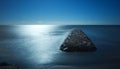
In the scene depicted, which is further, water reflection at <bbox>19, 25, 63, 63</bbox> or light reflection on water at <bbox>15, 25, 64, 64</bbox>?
water reflection at <bbox>19, 25, 63, 63</bbox>

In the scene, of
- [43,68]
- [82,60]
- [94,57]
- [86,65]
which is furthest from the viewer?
[94,57]

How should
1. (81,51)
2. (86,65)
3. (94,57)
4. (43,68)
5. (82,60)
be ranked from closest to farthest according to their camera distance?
(43,68)
(86,65)
(82,60)
(94,57)
(81,51)

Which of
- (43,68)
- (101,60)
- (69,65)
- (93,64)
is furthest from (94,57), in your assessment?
(43,68)

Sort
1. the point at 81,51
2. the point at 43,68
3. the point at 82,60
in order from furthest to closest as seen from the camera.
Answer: the point at 81,51, the point at 82,60, the point at 43,68

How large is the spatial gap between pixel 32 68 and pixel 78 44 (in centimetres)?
770

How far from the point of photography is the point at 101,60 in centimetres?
1695

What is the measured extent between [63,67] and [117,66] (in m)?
3.72

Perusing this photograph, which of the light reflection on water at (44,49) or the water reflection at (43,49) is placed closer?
the light reflection on water at (44,49)

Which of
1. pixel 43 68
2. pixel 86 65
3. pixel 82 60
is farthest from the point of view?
pixel 82 60

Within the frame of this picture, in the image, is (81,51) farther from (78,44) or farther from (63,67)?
(63,67)

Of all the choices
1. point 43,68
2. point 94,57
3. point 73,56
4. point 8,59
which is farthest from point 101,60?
point 8,59

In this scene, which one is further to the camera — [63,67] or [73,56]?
[73,56]

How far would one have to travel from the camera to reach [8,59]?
17.5 m

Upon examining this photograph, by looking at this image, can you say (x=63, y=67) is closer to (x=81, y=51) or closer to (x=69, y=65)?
(x=69, y=65)
